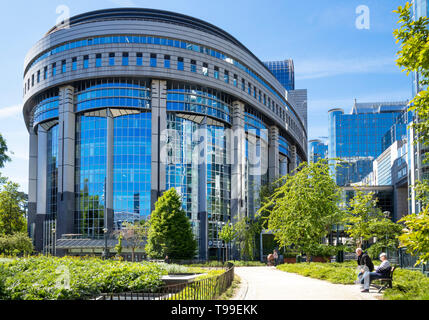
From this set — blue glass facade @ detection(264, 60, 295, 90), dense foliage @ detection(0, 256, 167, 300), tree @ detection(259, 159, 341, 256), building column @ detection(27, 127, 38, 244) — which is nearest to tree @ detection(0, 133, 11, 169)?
dense foliage @ detection(0, 256, 167, 300)

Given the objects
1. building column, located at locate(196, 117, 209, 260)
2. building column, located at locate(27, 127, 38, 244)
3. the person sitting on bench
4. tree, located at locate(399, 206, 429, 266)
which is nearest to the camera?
tree, located at locate(399, 206, 429, 266)

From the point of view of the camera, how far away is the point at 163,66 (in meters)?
61.4

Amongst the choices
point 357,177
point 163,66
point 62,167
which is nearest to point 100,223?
point 62,167

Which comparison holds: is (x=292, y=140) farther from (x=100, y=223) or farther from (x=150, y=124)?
(x=100, y=223)

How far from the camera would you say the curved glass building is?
60875mm

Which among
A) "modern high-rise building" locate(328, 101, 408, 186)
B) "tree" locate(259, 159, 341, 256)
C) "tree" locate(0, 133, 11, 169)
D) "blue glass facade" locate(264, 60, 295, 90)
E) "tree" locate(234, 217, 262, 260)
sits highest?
"blue glass facade" locate(264, 60, 295, 90)

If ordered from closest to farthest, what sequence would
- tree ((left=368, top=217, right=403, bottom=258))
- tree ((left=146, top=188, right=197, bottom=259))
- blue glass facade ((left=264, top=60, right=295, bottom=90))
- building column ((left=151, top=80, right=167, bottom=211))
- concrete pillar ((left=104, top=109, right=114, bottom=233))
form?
tree ((left=368, top=217, right=403, bottom=258)), tree ((left=146, top=188, right=197, bottom=259)), concrete pillar ((left=104, top=109, right=114, bottom=233)), building column ((left=151, top=80, right=167, bottom=211)), blue glass facade ((left=264, top=60, right=295, bottom=90))

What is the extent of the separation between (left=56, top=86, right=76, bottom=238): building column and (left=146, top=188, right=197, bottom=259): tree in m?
21.8

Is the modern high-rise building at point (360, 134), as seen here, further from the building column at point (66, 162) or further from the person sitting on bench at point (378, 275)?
the person sitting on bench at point (378, 275)

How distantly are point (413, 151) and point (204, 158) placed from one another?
3271cm

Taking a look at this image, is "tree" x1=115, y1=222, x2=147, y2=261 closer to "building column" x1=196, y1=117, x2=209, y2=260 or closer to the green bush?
"building column" x1=196, y1=117, x2=209, y2=260

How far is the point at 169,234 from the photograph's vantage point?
1741 inches

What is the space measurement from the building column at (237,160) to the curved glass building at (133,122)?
0.17 meters

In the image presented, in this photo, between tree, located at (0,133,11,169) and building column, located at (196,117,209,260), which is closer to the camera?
tree, located at (0,133,11,169)
